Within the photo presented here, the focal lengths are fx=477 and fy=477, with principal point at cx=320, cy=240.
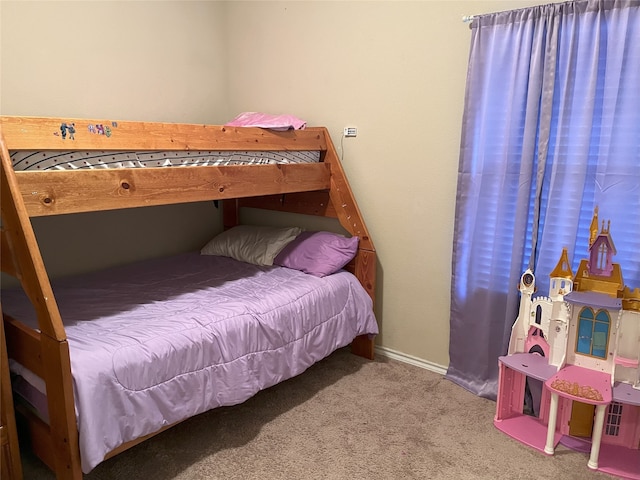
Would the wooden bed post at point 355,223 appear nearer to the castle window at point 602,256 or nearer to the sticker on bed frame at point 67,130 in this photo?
the castle window at point 602,256

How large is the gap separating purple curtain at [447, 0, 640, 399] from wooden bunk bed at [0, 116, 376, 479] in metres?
→ 1.09

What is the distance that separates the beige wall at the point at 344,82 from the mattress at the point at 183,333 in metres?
0.39

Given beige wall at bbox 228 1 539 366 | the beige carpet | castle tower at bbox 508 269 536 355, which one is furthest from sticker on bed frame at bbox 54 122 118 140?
castle tower at bbox 508 269 536 355

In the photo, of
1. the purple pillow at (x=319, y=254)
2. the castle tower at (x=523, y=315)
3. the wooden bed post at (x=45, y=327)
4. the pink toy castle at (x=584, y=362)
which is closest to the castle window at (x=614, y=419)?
the pink toy castle at (x=584, y=362)

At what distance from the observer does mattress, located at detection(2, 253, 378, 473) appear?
1695 mm

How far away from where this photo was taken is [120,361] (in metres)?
1.72

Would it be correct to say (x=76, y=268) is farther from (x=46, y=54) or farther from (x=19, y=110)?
(x=46, y=54)

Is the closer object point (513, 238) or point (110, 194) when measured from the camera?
point (110, 194)

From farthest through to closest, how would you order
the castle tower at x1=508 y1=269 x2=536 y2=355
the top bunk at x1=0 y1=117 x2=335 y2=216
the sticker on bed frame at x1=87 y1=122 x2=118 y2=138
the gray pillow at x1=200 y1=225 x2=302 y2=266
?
1. the gray pillow at x1=200 y1=225 x2=302 y2=266
2. the castle tower at x1=508 y1=269 x2=536 y2=355
3. the sticker on bed frame at x1=87 y1=122 x2=118 y2=138
4. the top bunk at x1=0 y1=117 x2=335 y2=216

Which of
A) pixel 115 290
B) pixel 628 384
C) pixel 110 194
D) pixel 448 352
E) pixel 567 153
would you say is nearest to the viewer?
pixel 110 194

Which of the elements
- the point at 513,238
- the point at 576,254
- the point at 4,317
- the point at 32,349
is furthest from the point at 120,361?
Answer: the point at 576,254

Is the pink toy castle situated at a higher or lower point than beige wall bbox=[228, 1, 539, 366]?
lower

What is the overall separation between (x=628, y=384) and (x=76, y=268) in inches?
116

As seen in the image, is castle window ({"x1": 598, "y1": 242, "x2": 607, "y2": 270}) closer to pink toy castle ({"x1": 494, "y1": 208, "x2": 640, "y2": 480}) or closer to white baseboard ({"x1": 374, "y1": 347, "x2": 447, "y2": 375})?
pink toy castle ({"x1": 494, "y1": 208, "x2": 640, "y2": 480})
